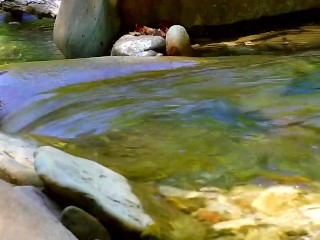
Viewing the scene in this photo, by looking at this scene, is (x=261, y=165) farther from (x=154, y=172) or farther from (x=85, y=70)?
(x=85, y=70)

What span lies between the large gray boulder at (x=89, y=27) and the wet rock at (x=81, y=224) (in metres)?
5.47

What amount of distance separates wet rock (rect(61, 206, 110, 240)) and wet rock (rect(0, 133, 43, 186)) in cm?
39

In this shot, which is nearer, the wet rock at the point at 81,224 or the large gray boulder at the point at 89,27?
the wet rock at the point at 81,224

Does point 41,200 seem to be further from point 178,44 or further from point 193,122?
point 178,44

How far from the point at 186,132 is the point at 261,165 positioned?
2.60 feet

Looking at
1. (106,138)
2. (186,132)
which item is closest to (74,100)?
(106,138)

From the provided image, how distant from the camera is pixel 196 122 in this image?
4047 mm

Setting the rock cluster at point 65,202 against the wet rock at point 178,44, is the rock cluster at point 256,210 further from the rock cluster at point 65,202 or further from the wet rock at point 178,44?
the wet rock at point 178,44

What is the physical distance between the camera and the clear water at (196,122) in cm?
309

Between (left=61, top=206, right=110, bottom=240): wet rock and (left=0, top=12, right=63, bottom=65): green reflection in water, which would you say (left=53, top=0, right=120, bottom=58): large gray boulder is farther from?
(left=61, top=206, right=110, bottom=240): wet rock

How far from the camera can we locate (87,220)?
2.19m

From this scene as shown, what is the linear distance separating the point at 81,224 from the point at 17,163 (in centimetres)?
67

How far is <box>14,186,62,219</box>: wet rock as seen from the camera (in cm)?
219

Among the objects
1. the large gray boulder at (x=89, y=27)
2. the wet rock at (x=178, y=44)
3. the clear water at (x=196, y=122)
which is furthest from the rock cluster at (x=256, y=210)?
the large gray boulder at (x=89, y=27)
